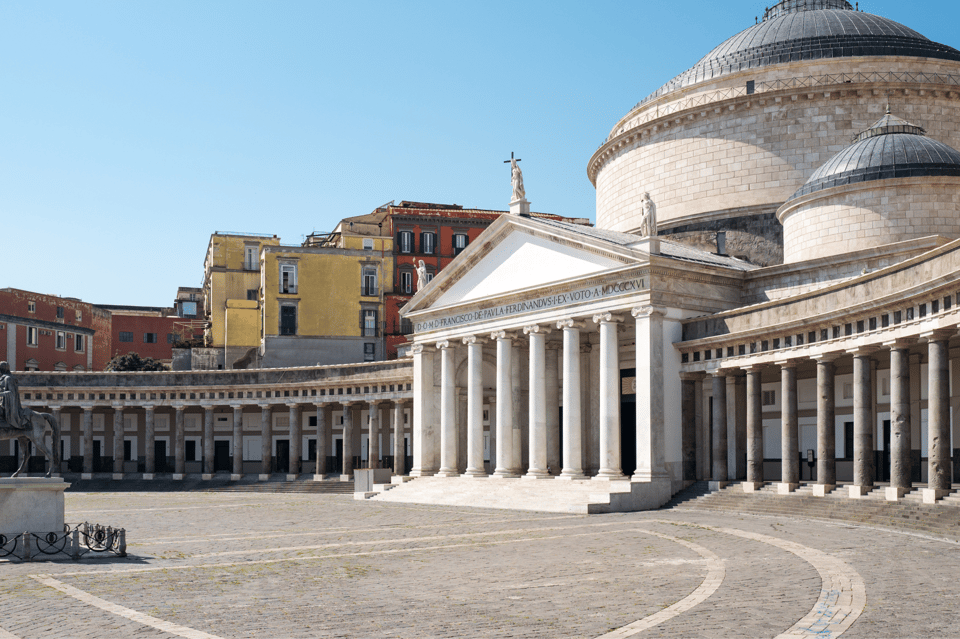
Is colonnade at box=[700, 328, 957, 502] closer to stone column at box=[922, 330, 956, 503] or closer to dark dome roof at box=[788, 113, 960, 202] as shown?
stone column at box=[922, 330, 956, 503]

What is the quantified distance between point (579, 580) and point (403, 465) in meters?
42.0

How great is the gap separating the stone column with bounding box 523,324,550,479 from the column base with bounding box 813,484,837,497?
1345cm

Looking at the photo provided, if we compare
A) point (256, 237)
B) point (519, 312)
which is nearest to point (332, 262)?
point (256, 237)

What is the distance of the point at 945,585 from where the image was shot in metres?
16.7

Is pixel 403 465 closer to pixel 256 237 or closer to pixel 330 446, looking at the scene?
pixel 330 446

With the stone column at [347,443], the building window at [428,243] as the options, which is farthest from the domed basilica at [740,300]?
the building window at [428,243]

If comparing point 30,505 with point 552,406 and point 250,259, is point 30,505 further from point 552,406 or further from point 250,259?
point 250,259

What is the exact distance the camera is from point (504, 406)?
153ft

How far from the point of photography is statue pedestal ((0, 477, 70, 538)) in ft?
74.1

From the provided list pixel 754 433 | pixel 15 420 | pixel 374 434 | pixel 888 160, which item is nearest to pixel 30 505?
pixel 15 420

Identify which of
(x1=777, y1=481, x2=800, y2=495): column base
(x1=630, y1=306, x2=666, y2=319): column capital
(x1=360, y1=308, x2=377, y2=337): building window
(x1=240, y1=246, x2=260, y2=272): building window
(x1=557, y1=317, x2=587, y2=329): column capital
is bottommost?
(x1=777, y1=481, x2=800, y2=495): column base

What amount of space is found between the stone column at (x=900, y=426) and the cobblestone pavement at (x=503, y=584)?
297 cm

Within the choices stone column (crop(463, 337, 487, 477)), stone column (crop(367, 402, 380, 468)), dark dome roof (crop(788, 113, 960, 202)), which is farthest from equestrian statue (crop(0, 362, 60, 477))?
stone column (crop(367, 402, 380, 468))

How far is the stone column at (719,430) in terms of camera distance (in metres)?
39.1
